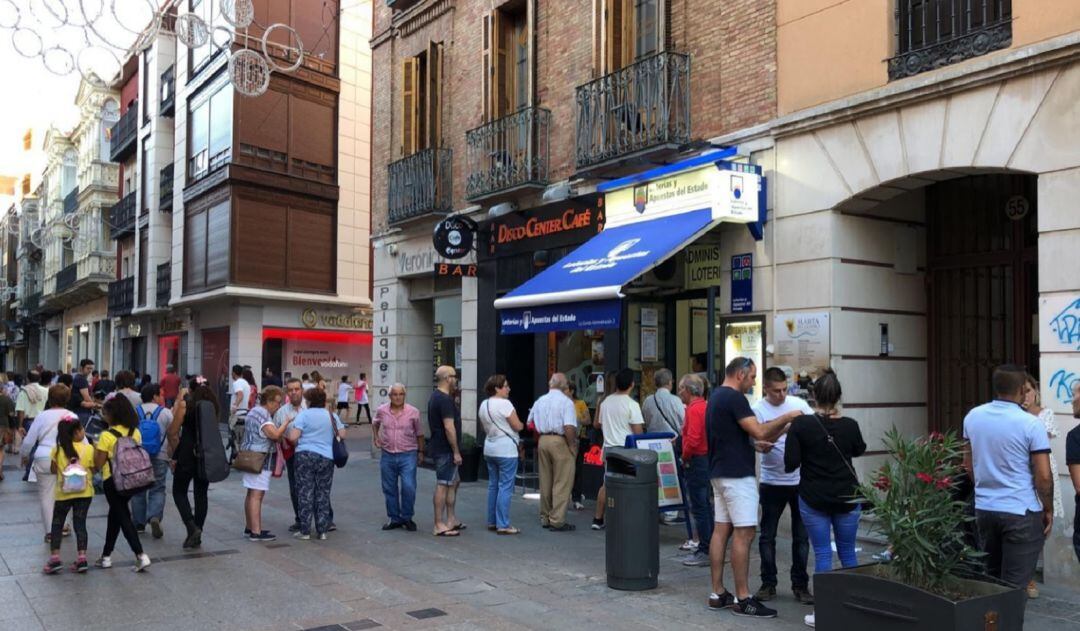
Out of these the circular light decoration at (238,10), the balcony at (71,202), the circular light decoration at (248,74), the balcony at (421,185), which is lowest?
the balcony at (421,185)

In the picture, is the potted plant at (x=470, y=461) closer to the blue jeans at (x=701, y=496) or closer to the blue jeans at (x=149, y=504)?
the blue jeans at (x=149, y=504)

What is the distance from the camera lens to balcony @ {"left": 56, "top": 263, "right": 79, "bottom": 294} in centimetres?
4084

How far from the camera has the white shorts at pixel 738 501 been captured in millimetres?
6336

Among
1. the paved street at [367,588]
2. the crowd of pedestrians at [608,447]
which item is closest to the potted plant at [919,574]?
the crowd of pedestrians at [608,447]

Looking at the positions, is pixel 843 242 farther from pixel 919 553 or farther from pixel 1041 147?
pixel 919 553

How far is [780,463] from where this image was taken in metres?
6.75

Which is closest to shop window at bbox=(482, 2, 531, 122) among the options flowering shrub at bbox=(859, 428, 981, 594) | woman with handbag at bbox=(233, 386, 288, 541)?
woman with handbag at bbox=(233, 386, 288, 541)

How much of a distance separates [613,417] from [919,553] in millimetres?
5615

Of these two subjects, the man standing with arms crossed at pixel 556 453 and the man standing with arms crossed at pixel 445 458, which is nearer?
the man standing with arms crossed at pixel 445 458

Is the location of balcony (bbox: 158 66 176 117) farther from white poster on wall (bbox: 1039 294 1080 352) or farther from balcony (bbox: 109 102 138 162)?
white poster on wall (bbox: 1039 294 1080 352)

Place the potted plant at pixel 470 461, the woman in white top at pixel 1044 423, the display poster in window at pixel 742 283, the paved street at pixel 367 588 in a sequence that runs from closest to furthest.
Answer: the paved street at pixel 367 588
the woman in white top at pixel 1044 423
the display poster in window at pixel 742 283
the potted plant at pixel 470 461

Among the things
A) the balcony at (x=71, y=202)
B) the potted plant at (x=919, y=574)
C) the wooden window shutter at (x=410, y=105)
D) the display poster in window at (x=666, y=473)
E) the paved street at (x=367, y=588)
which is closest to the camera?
the potted plant at (x=919, y=574)

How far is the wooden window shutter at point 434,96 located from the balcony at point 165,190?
1803 centimetres

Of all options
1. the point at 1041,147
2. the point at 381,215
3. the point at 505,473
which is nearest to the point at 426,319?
the point at 381,215
